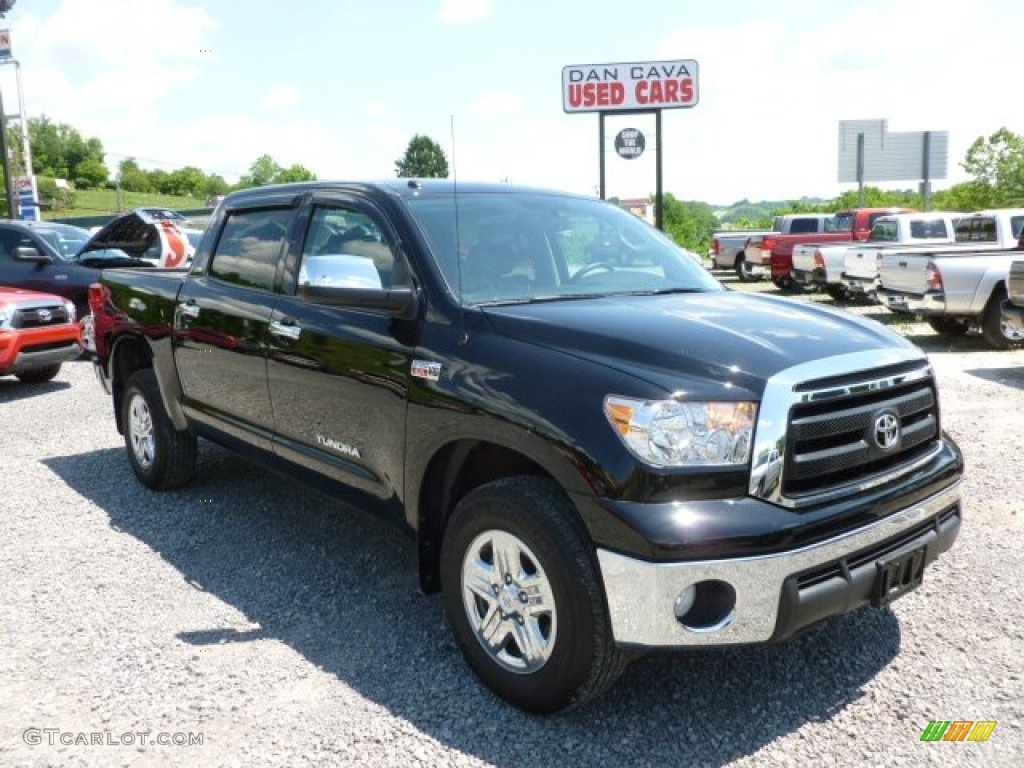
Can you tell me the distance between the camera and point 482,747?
9.39 feet

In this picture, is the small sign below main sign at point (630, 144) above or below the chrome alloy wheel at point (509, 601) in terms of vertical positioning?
above

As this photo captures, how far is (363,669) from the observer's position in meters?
3.38

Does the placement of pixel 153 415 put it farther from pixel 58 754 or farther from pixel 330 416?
pixel 58 754

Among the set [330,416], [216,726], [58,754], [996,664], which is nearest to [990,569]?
[996,664]

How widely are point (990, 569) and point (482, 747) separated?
272 cm

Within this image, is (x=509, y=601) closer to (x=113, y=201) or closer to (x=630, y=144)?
(x=630, y=144)

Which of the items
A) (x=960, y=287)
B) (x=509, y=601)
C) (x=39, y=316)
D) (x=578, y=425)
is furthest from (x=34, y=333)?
(x=960, y=287)

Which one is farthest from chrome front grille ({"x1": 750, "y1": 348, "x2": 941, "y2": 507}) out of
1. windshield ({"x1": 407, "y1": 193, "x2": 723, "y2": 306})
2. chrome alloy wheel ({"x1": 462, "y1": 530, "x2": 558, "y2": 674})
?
windshield ({"x1": 407, "y1": 193, "x2": 723, "y2": 306})

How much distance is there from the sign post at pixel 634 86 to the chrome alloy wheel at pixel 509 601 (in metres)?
20.0

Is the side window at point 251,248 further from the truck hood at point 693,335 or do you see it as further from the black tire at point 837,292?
the black tire at point 837,292

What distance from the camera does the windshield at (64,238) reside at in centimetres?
1162

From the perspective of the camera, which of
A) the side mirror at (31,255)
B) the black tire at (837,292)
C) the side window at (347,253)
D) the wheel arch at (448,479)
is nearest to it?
the wheel arch at (448,479)

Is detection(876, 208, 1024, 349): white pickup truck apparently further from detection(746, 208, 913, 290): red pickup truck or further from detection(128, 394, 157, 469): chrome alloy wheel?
detection(128, 394, 157, 469): chrome alloy wheel

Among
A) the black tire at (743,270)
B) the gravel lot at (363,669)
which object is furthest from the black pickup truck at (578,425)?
the black tire at (743,270)
